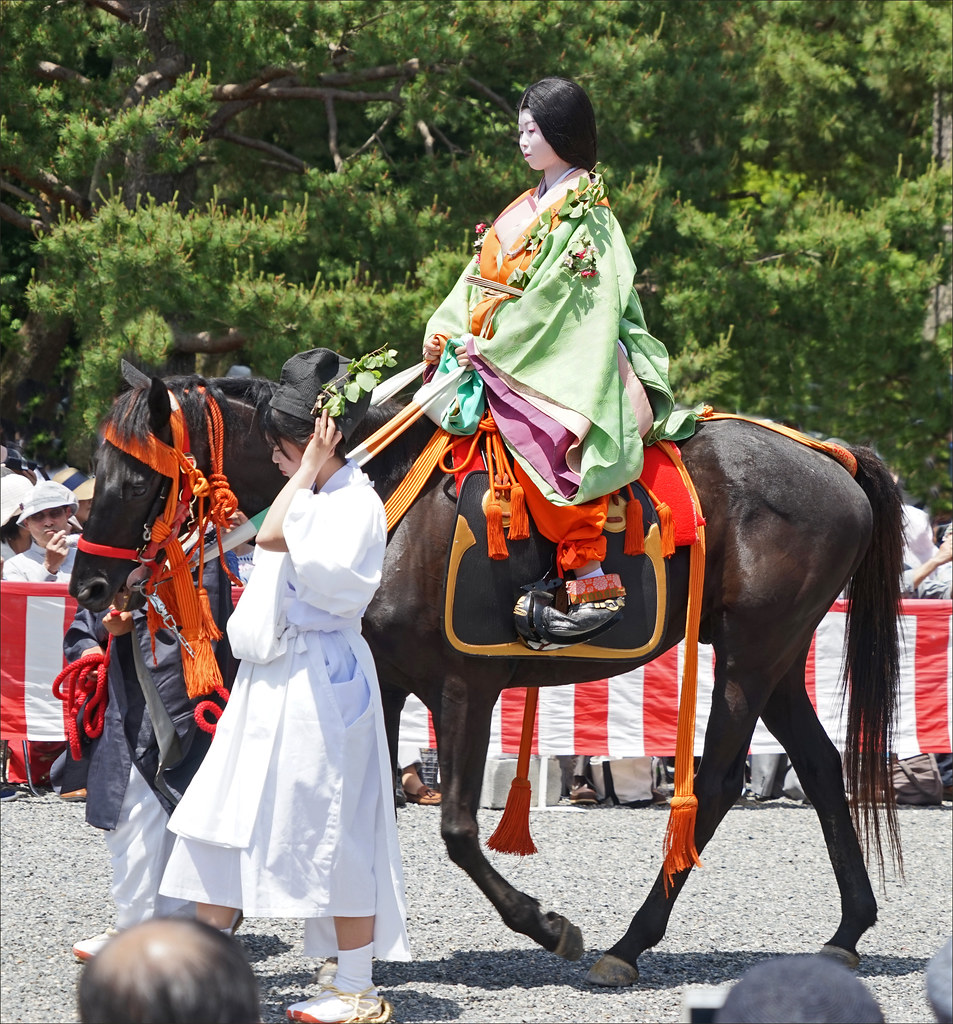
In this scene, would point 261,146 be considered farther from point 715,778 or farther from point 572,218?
point 715,778

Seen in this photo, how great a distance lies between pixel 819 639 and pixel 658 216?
15.6 ft

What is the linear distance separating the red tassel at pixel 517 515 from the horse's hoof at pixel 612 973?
1.30 metres

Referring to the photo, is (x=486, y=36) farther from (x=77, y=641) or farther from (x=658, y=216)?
(x=77, y=641)

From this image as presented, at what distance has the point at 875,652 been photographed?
15.6ft

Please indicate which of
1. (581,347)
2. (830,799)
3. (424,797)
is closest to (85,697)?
(581,347)

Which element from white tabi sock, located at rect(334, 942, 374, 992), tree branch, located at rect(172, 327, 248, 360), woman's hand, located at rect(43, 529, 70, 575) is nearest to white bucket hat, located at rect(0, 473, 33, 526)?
woman's hand, located at rect(43, 529, 70, 575)

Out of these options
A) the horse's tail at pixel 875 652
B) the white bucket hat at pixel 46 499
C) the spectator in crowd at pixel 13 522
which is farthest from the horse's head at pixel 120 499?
the spectator in crowd at pixel 13 522

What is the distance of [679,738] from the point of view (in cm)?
437

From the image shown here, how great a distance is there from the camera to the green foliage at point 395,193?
9.44m

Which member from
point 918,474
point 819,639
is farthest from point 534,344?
point 918,474

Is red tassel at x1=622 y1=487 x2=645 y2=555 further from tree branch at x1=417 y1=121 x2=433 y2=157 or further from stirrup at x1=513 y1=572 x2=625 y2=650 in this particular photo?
tree branch at x1=417 y1=121 x2=433 y2=157

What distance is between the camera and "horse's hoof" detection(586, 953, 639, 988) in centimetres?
409

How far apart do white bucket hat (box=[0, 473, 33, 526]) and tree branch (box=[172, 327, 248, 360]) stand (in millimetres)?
2091

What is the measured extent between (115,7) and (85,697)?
778cm
